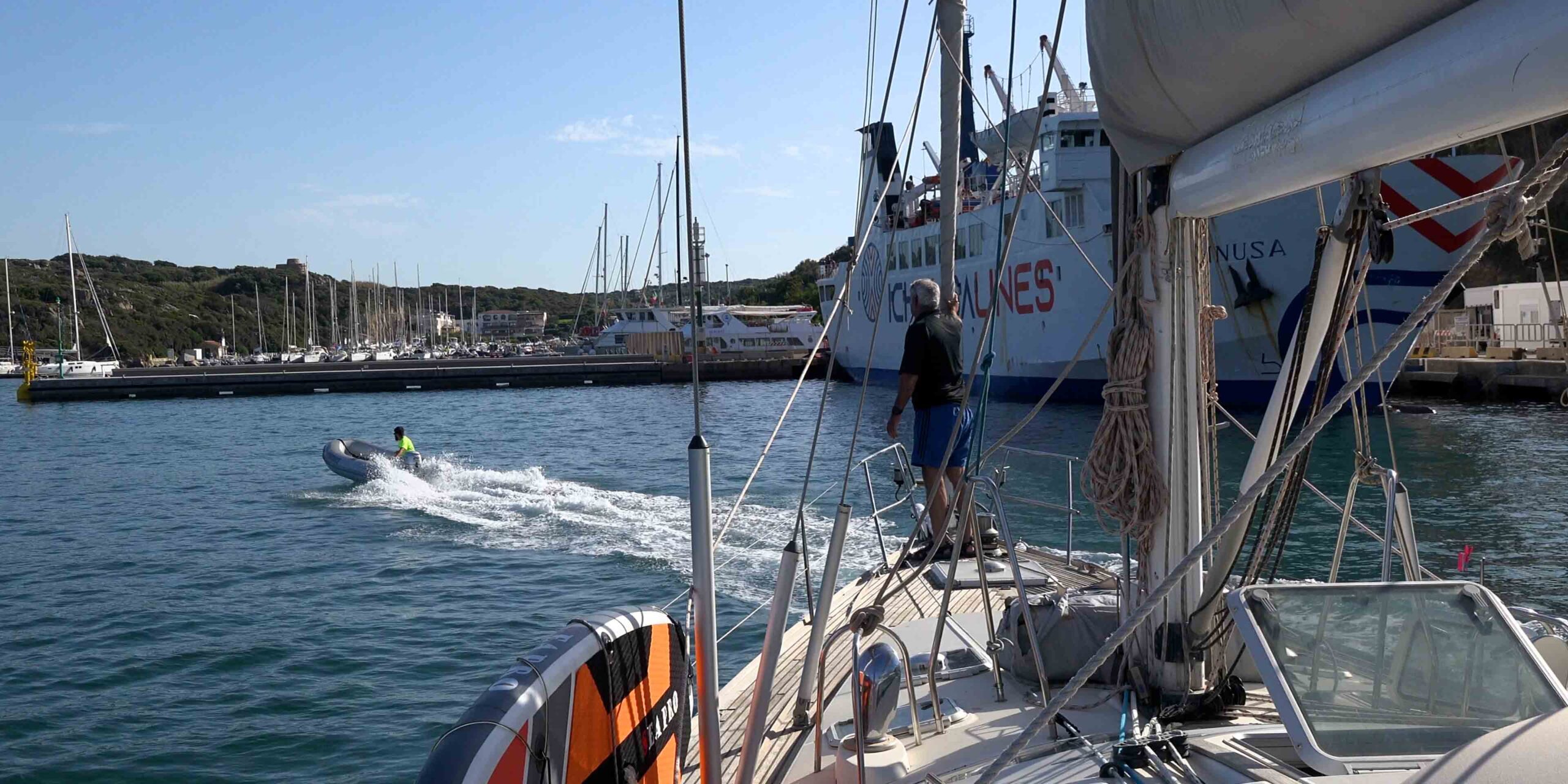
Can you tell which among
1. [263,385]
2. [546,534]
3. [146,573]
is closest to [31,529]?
[146,573]

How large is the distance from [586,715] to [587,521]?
11822 mm

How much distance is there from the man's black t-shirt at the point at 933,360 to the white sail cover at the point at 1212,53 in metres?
2.65

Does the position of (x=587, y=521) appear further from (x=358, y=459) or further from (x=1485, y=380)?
(x=1485, y=380)

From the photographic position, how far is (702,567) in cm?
315

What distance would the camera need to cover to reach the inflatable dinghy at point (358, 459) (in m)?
19.2

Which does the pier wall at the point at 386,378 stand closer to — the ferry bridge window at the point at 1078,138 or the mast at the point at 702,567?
the ferry bridge window at the point at 1078,138

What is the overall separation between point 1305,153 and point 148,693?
8918 mm

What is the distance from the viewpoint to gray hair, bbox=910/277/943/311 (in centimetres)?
602

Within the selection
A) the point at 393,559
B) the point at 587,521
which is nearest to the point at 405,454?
the point at 587,521

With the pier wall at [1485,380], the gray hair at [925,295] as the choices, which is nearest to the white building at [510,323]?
the pier wall at [1485,380]

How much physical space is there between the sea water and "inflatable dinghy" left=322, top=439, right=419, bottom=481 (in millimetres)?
286

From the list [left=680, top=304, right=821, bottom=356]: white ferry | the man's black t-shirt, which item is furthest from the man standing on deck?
[left=680, top=304, right=821, bottom=356]: white ferry

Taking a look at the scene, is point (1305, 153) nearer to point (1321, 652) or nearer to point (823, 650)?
point (1321, 652)

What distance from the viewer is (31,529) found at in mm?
16250
